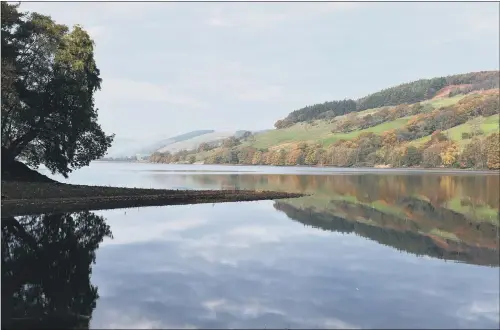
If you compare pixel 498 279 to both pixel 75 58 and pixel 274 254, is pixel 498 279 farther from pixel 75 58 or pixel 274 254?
pixel 75 58

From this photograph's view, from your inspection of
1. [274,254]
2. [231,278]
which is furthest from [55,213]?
[231,278]

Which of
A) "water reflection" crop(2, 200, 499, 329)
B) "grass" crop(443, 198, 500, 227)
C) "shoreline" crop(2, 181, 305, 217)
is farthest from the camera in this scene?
"grass" crop(443, 198, 500, 227)

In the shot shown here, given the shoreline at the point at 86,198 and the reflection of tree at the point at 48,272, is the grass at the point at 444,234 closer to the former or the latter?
the reflection of tree at the point at 48,272

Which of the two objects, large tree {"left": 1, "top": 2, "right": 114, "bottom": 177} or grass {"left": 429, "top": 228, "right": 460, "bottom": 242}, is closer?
grass {"left": 429, "top": 228, "right": 460, "bottom": 242}

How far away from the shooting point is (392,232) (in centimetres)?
3142

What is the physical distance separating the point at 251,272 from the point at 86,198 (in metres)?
30.7

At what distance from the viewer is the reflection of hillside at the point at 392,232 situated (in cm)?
2403

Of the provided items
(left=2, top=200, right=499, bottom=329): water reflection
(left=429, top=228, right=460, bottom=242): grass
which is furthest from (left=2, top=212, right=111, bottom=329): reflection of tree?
(left=429, top=228, right=460, bottom=242): grass

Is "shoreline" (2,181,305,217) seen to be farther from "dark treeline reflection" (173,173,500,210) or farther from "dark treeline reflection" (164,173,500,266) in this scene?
"dark treeline reflection" (173,173,500,210)

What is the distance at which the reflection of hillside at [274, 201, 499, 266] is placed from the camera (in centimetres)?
2403

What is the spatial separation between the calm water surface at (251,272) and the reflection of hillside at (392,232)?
0.35ft

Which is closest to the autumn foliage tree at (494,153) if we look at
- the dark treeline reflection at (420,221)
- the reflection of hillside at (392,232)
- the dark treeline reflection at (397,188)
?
the dark treeline reflection at (397,188)

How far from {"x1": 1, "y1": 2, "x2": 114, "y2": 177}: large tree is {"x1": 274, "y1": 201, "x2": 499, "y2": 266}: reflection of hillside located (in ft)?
91.2

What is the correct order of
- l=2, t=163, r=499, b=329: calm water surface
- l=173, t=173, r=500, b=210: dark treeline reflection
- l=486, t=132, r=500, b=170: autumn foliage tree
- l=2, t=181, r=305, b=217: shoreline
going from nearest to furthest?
l=2, t=163, r=499, b=329: calm water surface → l=2, t=181, r=305, b=217: shoreline → l=173, t=173, r=500, b=210: dark treeline reflection → l=486, t=132, r=500, b=170: autumn foliage tree
